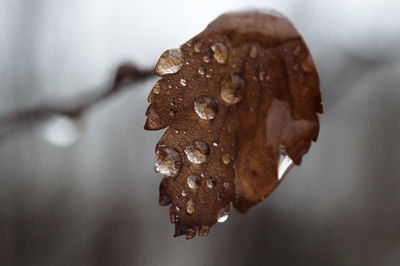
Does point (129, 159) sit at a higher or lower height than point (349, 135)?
higher

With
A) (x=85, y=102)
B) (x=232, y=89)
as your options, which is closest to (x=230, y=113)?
(x=232, y=89)

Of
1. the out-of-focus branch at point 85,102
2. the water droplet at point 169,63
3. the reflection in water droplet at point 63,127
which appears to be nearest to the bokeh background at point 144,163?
the reflection in water droplet at point 63,127

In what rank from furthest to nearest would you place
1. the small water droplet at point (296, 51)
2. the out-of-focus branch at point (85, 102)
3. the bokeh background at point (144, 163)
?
the bokeh background at point (144, 163), the out-of-focus branch at point (85, 102), the small water droplet at point (296, 51)

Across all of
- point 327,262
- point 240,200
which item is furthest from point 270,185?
point 327,262

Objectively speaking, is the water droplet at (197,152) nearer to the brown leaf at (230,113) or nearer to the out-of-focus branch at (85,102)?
the brown leaf at (230,113)

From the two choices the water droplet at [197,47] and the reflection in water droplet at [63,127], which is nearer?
the water droplet at [197,47]

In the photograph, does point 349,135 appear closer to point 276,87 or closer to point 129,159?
point 129,159

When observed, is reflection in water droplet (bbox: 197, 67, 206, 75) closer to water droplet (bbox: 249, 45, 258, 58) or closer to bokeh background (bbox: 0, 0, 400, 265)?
water droplet (bbox: 249, 45, 258, 58)
